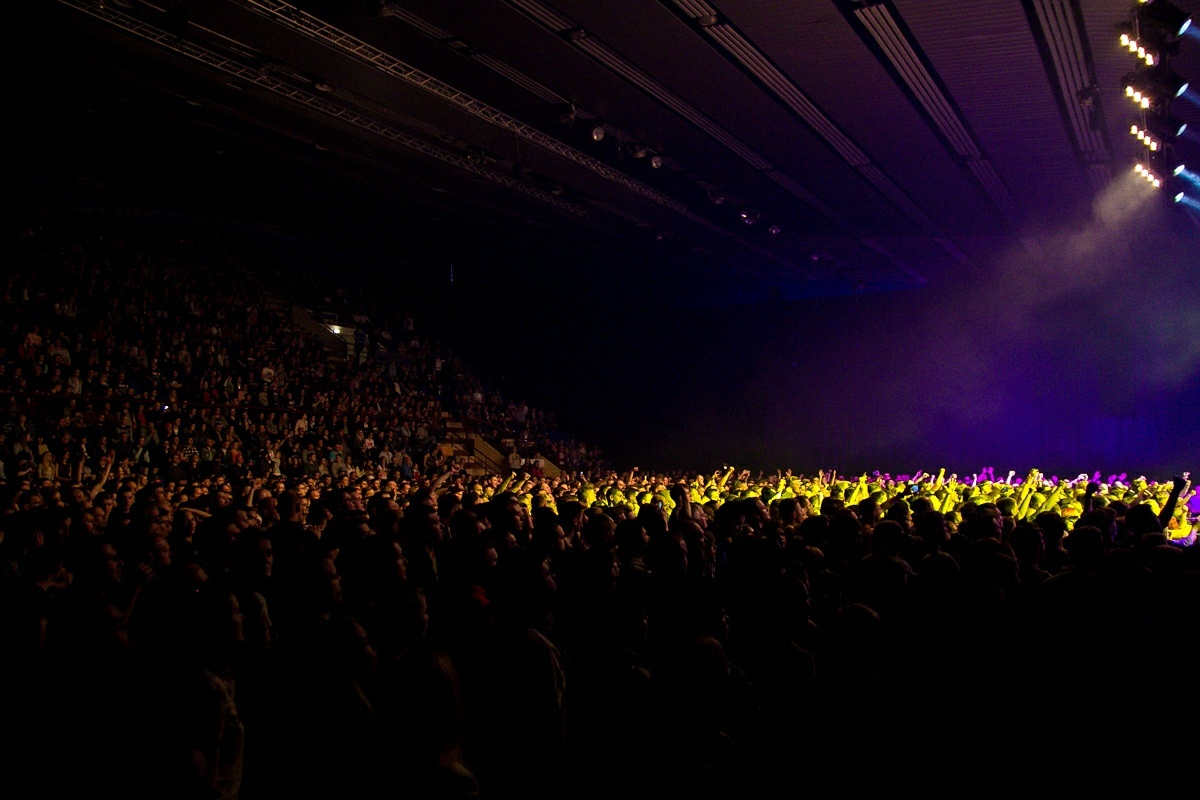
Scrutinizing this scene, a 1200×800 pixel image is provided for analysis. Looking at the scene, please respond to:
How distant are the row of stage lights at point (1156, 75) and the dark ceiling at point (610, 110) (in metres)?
0.49

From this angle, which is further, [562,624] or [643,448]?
[643,448]

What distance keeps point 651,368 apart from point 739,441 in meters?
4.30

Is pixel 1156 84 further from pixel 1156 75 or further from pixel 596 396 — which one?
pixel 596 396

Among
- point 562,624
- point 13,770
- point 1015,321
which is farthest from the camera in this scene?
point 1015,321

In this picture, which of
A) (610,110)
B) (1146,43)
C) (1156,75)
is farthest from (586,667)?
(610,110)

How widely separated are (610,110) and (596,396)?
62.7 feet

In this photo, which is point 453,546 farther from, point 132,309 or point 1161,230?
point 1161,230

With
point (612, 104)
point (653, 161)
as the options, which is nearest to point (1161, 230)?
point (653, 161)

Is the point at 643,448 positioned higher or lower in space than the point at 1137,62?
lower

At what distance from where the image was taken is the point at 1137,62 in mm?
11031

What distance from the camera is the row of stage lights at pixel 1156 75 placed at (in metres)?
9.10

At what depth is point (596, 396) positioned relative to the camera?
107 feet

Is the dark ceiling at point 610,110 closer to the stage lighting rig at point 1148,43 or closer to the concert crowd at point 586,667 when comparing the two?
the stage lighting rig at point 1148,43

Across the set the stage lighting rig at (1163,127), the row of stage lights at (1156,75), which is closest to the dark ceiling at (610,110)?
the row of stage lights at (1156,75)
